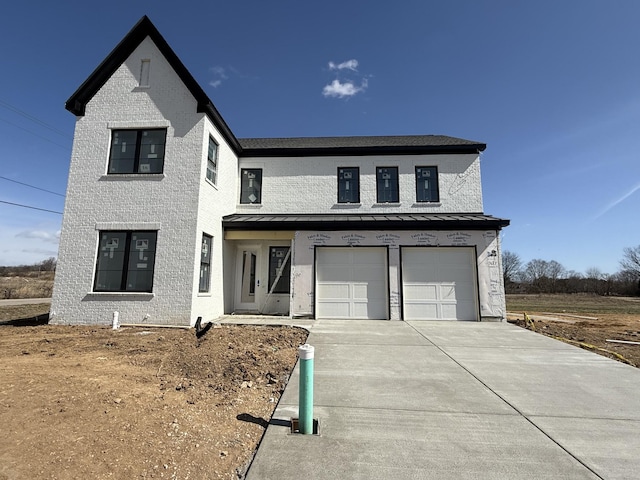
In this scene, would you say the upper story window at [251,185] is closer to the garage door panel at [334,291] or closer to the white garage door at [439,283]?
the garage door panel at [334,291]

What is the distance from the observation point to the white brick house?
9539 millimetres

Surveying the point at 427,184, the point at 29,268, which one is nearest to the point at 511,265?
the point at 427,184

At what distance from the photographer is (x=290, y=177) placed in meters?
13.5

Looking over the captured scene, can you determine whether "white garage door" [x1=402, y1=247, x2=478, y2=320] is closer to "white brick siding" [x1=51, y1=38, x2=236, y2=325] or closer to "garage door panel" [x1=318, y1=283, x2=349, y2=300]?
"garage door panel" [x1=318, y1=283, x2=349, y2=300]

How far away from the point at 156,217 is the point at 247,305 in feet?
15.7

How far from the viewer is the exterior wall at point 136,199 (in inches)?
366

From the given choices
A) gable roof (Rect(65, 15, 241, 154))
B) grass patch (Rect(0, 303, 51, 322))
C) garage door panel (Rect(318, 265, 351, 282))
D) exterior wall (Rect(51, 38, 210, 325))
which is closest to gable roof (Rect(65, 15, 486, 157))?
gable roof (Rect(65, 15, 241, 154))

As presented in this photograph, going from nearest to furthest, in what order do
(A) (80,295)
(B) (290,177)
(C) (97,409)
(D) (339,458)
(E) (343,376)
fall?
(D) (339,458)
(C) (97,409)
(E) (343,376)
(A) (80,295)
(B) (290,177)

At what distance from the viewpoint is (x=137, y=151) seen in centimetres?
1018

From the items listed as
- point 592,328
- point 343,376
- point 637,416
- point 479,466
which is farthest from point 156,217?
point 592,328

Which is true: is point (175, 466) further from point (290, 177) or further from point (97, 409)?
point (290, 177)

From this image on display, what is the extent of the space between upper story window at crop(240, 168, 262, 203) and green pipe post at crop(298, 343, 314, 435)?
10.7 metres

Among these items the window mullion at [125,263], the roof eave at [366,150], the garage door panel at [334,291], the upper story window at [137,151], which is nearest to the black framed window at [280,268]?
the garage door panel at [334,291]

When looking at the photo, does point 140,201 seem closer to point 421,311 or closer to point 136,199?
point 136,199
